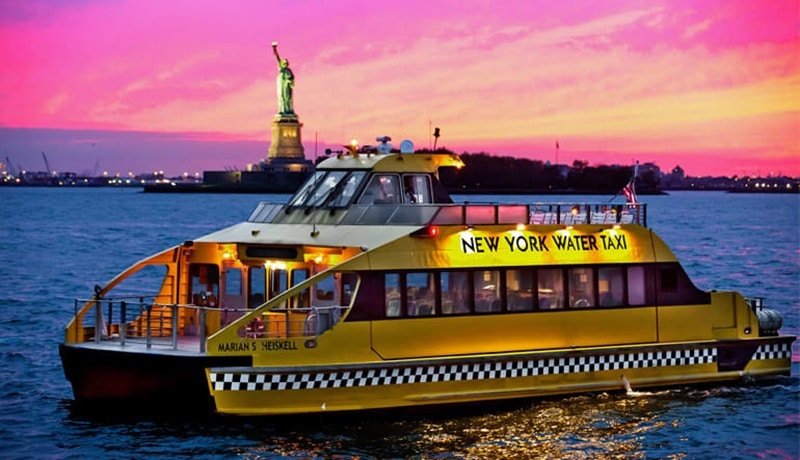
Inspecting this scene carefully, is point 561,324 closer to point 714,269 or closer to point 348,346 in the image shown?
point 348,346

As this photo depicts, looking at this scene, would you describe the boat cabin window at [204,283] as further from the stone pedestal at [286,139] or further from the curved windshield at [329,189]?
the stone pedestal at [286,139]

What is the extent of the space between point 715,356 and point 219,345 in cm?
854

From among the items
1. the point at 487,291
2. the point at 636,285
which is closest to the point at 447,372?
the point at 487,291

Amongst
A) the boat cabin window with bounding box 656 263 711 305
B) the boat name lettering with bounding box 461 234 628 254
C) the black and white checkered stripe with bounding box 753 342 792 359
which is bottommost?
the black and white checkered stripe with bounding box 753 342 792 359

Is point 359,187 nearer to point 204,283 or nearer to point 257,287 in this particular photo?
point 257,287

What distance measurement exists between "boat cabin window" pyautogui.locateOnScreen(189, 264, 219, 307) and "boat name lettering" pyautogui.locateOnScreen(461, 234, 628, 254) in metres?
4.20

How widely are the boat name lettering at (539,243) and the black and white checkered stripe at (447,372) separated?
173 cm

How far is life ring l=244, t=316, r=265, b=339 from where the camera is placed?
58.0 ft

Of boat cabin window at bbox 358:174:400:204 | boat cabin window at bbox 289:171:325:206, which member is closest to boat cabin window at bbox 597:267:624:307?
boat cabin window at bbox 358:174:400:204

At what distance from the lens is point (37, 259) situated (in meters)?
57.3

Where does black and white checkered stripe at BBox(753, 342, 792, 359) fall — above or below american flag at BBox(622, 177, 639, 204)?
below

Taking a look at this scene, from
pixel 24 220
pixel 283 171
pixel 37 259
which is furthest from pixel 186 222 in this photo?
pixel 283 171

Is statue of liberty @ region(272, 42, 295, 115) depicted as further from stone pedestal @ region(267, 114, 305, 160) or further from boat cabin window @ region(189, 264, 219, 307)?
boat cabin window @ region(189, 264, 219, 307)

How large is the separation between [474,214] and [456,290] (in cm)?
122
